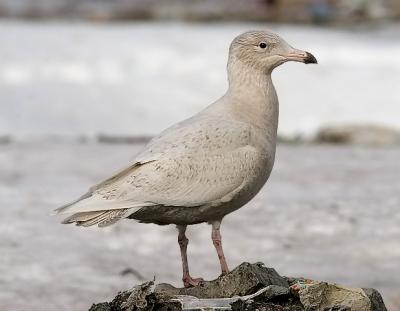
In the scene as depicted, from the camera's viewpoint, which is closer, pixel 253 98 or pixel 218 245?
pixel 218 245

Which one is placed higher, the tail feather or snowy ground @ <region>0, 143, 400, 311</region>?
the tail feather

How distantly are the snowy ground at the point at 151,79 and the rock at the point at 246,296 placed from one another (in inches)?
337

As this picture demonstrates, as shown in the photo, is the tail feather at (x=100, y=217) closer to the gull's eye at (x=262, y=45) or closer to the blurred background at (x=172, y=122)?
the gull's eye at (x=262, y=45)

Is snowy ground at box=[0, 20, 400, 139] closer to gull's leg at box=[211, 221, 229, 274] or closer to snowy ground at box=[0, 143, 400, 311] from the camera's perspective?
snowy ground at box=[0, 143, 400, 311]

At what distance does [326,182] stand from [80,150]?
2.96m

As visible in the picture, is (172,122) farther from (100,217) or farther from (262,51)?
(100,217)

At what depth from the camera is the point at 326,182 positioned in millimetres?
11281

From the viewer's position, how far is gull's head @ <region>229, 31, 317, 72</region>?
6.10m

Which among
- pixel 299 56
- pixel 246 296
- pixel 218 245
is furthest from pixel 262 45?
pixel 246 296

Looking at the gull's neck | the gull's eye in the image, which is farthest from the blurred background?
the gull's eye

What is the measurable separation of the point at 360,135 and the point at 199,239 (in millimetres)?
5702

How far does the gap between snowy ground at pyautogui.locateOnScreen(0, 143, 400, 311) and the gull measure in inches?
60.2

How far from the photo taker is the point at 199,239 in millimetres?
8938

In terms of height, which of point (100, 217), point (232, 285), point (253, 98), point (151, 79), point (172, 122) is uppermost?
point (253, 98)
